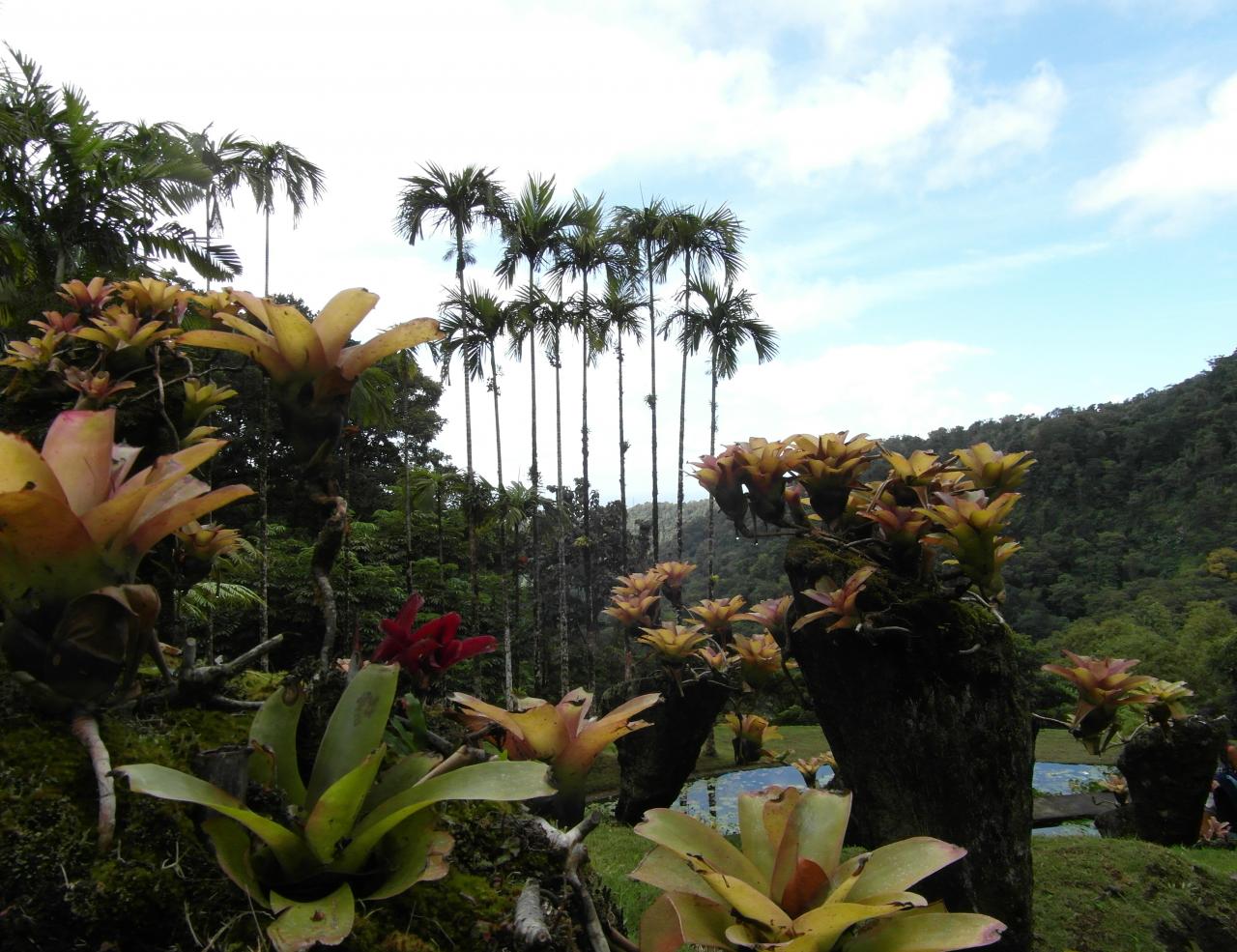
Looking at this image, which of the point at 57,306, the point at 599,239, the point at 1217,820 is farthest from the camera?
the point at 599,239

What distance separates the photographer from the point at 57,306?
656 cm

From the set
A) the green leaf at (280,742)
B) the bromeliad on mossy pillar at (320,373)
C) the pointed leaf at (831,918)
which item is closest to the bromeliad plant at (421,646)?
the bromeliad on mossy pillar at (320,373)

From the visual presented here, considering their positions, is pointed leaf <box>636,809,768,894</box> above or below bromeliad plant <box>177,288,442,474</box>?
below

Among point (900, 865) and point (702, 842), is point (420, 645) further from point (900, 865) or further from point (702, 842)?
point (900, 865)

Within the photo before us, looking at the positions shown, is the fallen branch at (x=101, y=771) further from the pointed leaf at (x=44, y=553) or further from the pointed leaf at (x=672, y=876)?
the pointed leaf at (x=672, y=876)

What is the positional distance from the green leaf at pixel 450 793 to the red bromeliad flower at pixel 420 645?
395mm

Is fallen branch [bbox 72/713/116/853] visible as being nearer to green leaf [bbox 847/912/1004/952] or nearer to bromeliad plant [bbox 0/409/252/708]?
bromeliad plant [bbox 0/409/252/708]

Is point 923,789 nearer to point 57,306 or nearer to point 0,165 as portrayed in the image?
point 57,306

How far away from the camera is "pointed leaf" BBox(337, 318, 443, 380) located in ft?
3.34

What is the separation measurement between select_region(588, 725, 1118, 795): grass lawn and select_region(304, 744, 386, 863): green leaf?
27.4 ft

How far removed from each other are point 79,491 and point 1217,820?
8197 mm

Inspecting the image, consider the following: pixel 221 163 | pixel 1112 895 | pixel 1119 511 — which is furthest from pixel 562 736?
pixel 1119 511

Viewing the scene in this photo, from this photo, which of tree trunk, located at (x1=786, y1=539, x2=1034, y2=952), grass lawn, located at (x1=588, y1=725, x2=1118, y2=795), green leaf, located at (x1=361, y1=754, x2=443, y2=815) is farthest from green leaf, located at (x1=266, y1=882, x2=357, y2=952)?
grass lawn, located at (x1=588, y1=725, x2=1118, y2=795)

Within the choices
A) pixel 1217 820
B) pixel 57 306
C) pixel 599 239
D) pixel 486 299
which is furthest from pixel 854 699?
pixel 599 239
